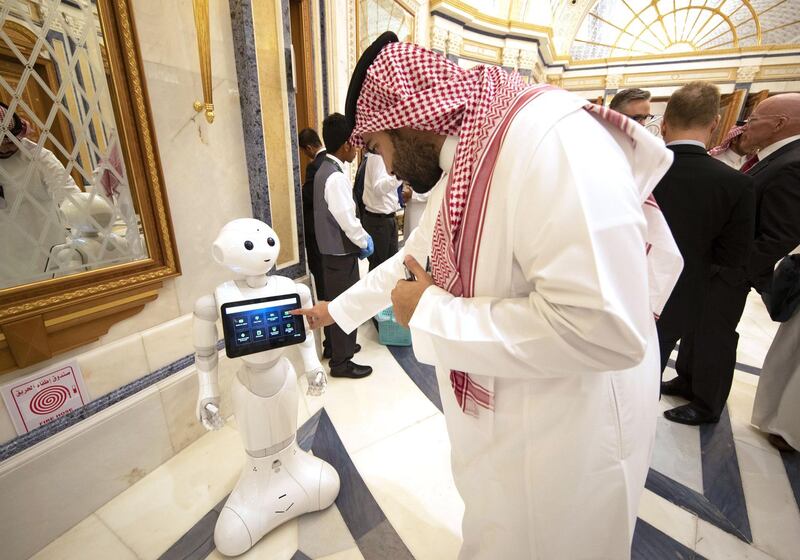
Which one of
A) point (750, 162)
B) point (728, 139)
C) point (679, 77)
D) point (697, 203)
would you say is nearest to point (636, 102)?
point (750, 162)

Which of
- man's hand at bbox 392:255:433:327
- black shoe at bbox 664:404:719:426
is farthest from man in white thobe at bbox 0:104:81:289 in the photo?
black shoe at bbox 664:404:719:426

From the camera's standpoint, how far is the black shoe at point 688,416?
223 centimetres

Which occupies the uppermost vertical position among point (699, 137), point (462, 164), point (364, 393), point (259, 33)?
point (259, 33)

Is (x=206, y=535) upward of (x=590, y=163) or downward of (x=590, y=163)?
downward

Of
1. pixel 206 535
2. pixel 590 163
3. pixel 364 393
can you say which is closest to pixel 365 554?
pixel 206 535

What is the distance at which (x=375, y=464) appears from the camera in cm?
193

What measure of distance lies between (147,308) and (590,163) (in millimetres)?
1987

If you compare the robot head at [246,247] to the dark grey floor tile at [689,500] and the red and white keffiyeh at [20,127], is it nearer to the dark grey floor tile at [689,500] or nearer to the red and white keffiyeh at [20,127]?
the red and white keffiyeh at [20,127]


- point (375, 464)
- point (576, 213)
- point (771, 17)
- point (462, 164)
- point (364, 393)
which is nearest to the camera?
point (576, 213)

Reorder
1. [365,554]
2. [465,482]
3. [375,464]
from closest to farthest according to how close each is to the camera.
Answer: [465,482] < [365,554] < [375,464]

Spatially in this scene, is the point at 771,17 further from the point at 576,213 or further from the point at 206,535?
the point at 206,535

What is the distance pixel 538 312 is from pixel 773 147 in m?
2.33

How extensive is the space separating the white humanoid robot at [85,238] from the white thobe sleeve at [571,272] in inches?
64.4

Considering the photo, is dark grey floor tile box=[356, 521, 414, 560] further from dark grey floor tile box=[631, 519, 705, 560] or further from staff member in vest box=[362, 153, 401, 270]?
staff member in vest box=[362, 153, 401, 270]
